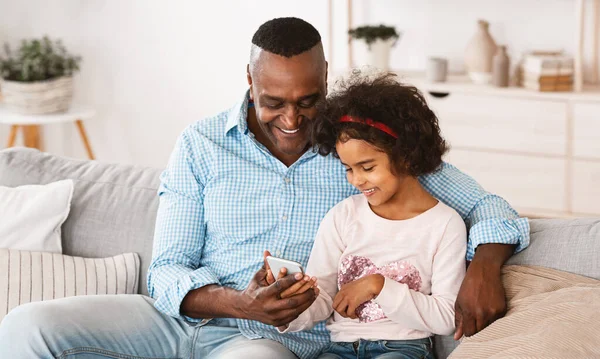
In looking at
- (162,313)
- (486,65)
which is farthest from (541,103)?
(162,313)

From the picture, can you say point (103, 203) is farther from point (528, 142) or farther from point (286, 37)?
point (528, 142)

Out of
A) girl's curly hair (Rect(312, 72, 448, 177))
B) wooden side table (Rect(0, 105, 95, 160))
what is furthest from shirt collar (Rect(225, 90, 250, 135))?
wooden side table (Rect(0, 105, 95, 160))

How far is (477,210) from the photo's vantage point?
195cm

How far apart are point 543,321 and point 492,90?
2.25 m

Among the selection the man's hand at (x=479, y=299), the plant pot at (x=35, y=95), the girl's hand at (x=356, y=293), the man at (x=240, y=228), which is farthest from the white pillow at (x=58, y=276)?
the plant pot at (x=35, y=95)

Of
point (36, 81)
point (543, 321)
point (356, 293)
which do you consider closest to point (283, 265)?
point (356, 293)

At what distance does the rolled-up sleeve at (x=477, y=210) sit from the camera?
1.85 m

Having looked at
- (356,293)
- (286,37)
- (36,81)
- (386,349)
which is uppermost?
(286,37)

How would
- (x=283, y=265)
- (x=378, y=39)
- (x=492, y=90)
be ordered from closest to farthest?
(x=283, y=265) < (x=492, y=90) < (x=378, y=39)

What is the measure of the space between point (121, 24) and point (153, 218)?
252 cm

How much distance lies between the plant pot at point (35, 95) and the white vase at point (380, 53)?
1.46 meters

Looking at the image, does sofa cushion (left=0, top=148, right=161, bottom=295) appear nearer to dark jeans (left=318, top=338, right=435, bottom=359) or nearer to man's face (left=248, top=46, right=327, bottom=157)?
man's face (left=248, top=46, right=327, bottom=157)

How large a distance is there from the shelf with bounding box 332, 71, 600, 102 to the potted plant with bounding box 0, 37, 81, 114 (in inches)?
64.4

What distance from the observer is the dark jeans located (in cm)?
182
